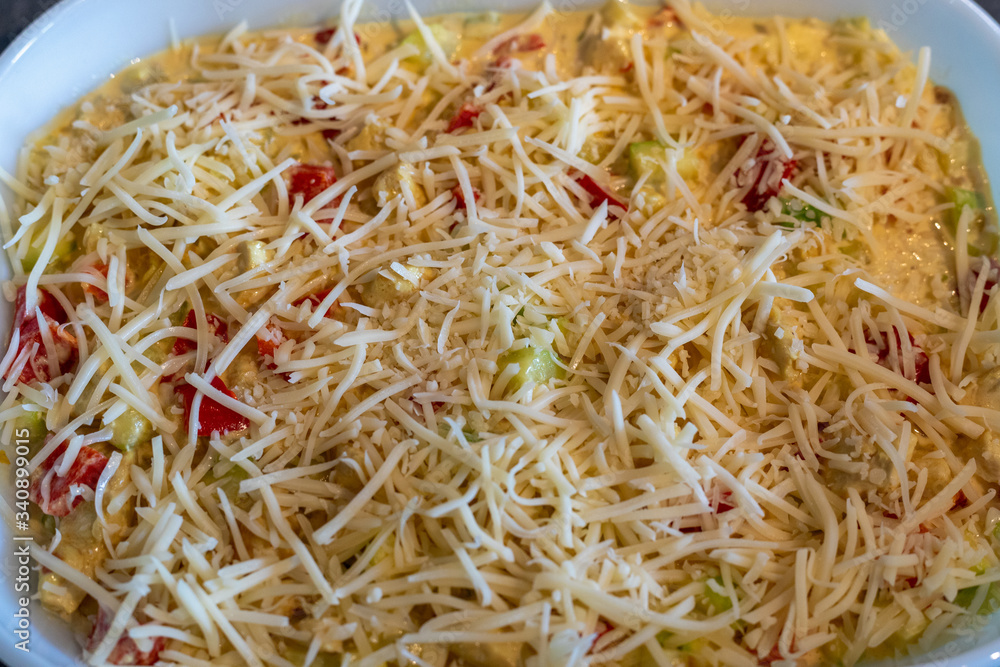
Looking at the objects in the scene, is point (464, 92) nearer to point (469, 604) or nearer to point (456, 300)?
point (456, 300)

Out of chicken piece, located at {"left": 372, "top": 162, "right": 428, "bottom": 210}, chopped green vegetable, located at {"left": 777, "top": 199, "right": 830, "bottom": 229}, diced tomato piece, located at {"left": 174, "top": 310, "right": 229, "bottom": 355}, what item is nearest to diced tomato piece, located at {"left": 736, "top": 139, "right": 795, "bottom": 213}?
chopped green vegetable, located at {"left": 777, "top": 199, "right": 830, "bottom": 229}

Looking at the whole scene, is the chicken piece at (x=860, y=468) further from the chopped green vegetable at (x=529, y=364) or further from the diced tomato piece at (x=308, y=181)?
the diced tomato piece at (x=308, y=181)

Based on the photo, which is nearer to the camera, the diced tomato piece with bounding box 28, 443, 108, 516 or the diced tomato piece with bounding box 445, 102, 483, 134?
the diced tomato piece with bounding box 28, 443, 108, 516

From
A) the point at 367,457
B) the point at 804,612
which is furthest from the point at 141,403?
the point at 804,612

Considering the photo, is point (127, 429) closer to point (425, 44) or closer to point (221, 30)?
point (221, 30)

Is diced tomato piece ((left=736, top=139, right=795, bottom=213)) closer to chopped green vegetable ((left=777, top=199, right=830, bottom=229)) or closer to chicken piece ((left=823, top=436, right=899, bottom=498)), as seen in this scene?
chopped green vegetable ((left=777, top=199, right=830, bottom=229))

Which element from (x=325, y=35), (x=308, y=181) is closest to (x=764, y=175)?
(x=308, y=181)

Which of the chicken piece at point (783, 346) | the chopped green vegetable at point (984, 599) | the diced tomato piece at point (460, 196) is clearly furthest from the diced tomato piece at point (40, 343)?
the chopped green vegetable at point (984, 599)
